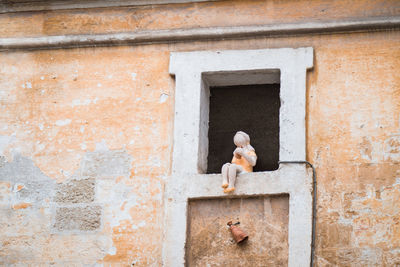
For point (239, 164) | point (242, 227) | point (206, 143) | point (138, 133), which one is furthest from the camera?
point (206, 143)

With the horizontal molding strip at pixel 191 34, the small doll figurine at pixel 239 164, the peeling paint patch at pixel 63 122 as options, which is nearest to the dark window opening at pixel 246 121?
the horizontal molding strip at pixel 191 34

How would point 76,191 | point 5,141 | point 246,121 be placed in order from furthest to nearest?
point 246,121 → point 5,141 → point 76,191

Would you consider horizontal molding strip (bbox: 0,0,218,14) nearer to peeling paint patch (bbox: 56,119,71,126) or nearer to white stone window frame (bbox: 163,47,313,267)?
white stone window frame (bbox: 163,47,313,267)

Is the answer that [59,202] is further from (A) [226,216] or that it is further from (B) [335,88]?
(B) [335,88]

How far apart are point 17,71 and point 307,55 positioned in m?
2.77

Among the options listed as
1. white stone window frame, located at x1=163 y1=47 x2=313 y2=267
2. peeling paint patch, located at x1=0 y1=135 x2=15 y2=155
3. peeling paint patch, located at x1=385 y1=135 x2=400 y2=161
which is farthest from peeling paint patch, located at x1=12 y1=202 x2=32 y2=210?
peeling paint patch, located at x1=385 y1=135 x2=400 y2=161

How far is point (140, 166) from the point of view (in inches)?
392

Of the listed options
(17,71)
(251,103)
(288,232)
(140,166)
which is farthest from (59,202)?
(251,103)

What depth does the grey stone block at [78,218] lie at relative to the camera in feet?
32.2

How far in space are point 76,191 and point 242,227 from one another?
1557 mm

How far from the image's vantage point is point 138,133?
10078 millimetres

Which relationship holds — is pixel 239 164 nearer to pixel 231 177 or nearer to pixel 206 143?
pixel 231 177

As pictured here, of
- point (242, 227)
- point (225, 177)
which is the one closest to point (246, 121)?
point (225, 177)

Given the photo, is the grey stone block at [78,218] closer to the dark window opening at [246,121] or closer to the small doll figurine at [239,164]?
the small doll figurine at [239,164]
